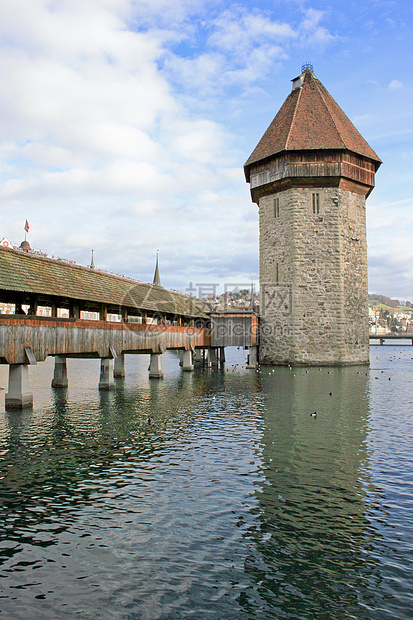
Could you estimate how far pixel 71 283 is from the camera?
2089cm

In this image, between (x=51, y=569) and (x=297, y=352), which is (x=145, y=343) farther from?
(x=51, y=569)

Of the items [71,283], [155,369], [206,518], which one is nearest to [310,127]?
[155,369]

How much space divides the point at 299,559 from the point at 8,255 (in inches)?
627

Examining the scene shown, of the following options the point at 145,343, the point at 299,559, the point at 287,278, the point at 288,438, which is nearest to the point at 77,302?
the point at 145,343

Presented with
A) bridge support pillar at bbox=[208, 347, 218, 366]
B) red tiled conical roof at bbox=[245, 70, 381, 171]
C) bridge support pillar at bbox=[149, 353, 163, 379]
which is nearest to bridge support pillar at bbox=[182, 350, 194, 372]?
bridge support pillar at bbox=[208, 347, 218, 366]

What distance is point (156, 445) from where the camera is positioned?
12469 millimetres

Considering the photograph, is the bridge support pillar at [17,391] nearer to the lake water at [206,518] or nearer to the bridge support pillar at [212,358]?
the lake water at [206,518]

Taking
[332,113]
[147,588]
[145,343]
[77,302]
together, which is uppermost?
[332,113]

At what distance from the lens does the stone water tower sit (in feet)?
121

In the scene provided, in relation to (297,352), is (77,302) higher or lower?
higher

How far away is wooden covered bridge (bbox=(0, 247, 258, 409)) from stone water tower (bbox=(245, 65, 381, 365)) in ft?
28.2

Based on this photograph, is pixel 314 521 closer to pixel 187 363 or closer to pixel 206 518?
pixel 206 518

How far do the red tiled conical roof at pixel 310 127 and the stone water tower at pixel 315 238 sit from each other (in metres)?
0.12

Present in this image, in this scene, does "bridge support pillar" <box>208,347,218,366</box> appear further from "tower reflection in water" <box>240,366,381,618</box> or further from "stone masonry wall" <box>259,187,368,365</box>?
"tower reflection in water" <box>240,366,381,618</box>
